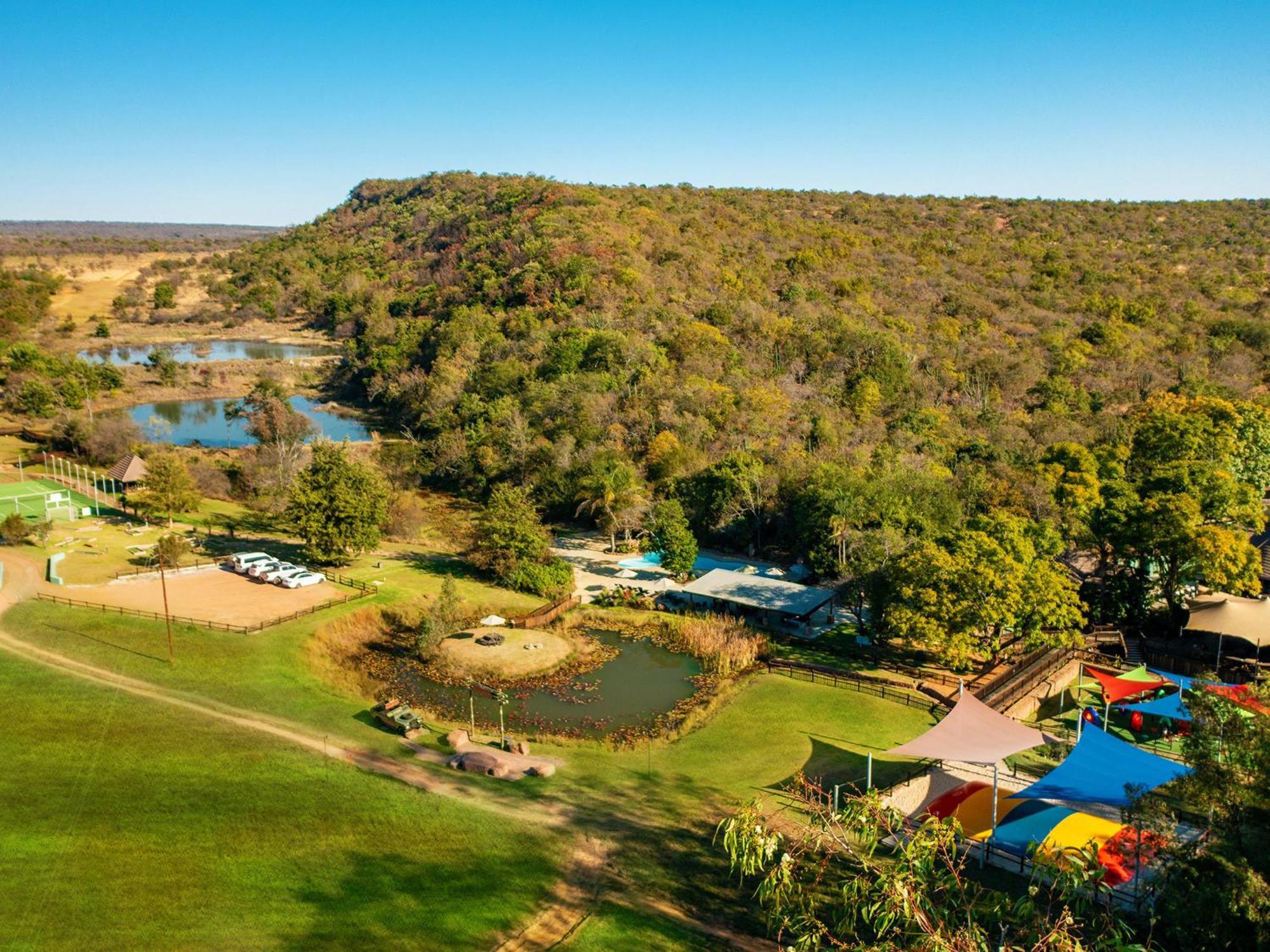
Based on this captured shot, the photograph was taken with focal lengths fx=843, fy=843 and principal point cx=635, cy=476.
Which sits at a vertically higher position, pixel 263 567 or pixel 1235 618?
pixel 1235 618

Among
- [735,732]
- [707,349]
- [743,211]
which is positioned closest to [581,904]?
[735,732]

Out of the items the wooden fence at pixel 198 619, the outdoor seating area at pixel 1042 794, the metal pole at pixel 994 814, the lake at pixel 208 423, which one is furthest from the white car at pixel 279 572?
the lake at pixel 208 423

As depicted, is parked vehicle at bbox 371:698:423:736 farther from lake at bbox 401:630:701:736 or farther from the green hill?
the green hill

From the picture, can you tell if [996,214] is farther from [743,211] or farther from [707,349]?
[707,349]

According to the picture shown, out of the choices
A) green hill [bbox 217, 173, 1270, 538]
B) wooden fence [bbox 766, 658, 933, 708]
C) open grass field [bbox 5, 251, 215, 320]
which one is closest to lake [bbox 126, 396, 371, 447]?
green hill [bbox 217, 173, 1270, 538]

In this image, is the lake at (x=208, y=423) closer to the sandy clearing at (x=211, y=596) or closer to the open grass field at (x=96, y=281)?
the sandy clearing at (x=211, y=596)

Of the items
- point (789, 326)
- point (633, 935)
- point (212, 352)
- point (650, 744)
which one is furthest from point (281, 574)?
point (212, 352)

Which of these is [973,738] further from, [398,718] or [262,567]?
[262,567]
